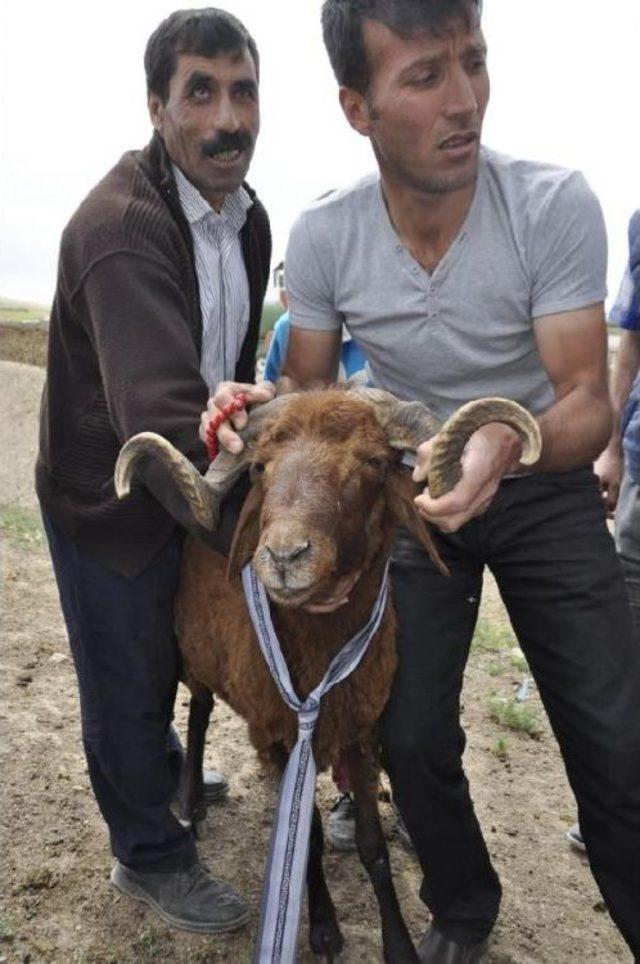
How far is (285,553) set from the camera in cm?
337

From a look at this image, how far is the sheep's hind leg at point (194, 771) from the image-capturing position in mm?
5605

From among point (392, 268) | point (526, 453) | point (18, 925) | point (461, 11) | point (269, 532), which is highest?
point (461, 11)

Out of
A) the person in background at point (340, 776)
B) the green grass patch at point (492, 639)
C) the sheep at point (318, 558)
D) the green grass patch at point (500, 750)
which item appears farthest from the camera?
the green grass patch at point (492, 639)

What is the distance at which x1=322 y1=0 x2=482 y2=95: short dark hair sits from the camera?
3.80 m

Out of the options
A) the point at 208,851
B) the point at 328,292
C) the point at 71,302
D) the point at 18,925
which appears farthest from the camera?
the point at 208,851

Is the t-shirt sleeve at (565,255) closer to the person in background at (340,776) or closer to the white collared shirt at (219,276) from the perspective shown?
the person in background at (340,776)

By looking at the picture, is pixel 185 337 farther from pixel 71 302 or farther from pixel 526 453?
pixel 526 453

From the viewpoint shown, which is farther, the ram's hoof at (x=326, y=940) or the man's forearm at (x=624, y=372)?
the man's forearm at (x=624, y=372)

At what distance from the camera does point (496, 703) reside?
7258 millimetres

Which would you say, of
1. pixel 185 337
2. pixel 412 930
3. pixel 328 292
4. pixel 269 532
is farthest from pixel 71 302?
pixel 412 930

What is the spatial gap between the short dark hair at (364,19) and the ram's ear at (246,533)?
1.62m

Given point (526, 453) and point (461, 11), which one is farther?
point (461, 11)

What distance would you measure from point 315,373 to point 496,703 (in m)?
3.56

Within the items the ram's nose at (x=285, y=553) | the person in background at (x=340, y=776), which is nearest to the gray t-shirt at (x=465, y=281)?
the person in background at (x=340, y=776)
